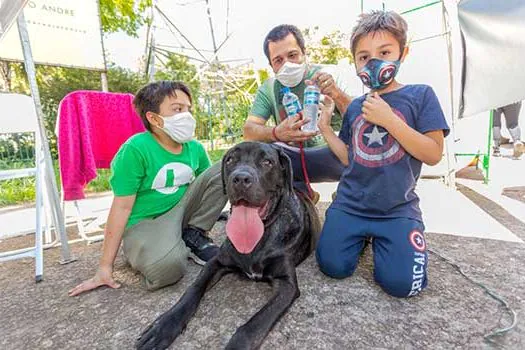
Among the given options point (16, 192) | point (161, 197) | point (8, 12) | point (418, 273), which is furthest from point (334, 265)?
point (16, 192)

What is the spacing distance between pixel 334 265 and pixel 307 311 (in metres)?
0.38

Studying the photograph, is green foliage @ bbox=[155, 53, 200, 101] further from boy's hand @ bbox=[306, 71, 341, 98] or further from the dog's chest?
the dog's chest

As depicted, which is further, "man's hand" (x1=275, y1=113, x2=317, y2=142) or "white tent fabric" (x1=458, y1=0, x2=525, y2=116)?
"white tent fabric" (x1=458, y1=0, x2=525, y2=116)

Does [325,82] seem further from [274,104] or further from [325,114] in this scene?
[274,104]

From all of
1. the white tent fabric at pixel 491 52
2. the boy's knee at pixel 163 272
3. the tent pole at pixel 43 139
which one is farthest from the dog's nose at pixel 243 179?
the white tent fabric at pixel 491 52

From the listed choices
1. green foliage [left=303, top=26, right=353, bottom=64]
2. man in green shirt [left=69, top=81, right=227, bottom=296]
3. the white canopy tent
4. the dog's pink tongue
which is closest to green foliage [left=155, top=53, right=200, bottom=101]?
green foliage [left=303, top=26, right=353, bottom=64]

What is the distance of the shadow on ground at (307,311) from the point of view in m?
1.33

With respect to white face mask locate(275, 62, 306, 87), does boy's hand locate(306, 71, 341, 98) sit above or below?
below

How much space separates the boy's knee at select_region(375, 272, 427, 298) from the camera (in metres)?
1.57

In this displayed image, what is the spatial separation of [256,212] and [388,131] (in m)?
A: 0.86

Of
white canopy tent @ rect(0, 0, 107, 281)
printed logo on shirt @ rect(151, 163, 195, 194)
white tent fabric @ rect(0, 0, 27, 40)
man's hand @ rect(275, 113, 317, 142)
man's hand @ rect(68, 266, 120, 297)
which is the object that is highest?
white canopy tent @ rect(0, 0, 107, 281)

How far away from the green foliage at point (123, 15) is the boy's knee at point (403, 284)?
1010 centimetres

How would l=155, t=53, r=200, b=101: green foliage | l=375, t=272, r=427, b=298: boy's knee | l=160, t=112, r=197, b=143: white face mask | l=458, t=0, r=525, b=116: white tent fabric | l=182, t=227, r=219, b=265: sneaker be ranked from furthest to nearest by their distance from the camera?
1. l=155, t=53, r=200, b=101: green foliage
2. l=458, t=0, r=525, b=116: white tent fabric
3. l=182, t=227, r=219, b=265: sneaker
4. l=160, t=112, r=197, b=143: white face mask
5. l=375, t=272, r=427, b=298: boy's knee

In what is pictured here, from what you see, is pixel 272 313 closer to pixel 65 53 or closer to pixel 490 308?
pixel 490 308
